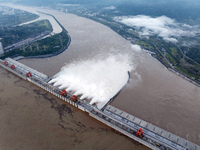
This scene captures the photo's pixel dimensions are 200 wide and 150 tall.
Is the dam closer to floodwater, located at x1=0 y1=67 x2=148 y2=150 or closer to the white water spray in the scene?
floodwater, located at x1=0 y1=67 x2=148 y2=150

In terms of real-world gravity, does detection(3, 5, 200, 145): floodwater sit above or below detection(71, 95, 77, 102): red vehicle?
below

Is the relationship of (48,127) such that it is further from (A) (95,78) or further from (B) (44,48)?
(B) (44,48)

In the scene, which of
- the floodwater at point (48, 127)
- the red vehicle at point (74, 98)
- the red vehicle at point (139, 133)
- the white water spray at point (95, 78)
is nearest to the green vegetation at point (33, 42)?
the white water spray at point (95, 78)

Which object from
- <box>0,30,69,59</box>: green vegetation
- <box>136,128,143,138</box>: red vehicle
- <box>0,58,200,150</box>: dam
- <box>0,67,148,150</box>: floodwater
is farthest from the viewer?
<box>0,30,69,59</box>: green vegetation

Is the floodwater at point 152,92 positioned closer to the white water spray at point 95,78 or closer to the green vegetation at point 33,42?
the white water spray at point 95,78

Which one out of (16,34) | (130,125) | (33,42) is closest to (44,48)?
(33,42)

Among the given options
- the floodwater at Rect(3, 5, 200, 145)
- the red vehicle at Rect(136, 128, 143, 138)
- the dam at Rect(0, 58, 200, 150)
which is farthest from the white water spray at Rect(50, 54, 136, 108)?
the red vehicle at Rect(136, 128, 143, 138)
